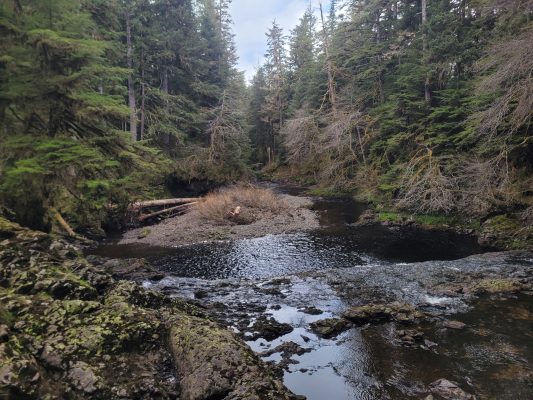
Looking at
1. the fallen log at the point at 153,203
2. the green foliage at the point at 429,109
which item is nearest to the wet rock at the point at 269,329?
the green foliage at the point at 429,109

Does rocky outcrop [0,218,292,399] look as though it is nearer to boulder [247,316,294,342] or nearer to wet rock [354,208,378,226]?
boulder [247,316,294,342]

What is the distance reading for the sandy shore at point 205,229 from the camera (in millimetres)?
16564

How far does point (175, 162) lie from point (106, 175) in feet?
50.2

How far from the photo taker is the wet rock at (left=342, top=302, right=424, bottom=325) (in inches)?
296

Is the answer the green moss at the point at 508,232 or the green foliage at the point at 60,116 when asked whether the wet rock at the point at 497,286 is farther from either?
the green foliage at the point at 60,116

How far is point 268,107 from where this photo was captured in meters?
44.2

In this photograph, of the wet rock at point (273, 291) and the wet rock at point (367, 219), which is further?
the wet rock at point (367, 219)

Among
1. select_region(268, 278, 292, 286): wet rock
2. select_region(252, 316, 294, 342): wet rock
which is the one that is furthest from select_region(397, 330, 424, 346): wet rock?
select_region(268, 278, 292, 286): wet rock

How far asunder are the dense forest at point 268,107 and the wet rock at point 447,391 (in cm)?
950

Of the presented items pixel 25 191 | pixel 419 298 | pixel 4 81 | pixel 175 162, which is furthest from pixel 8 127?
pixel 175 162

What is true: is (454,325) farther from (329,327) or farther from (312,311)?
(312,311)

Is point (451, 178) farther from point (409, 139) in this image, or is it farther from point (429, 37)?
point (429, 37)

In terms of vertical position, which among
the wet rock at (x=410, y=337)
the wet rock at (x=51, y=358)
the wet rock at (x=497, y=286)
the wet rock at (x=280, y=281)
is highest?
the wet rock at (x=51, y=358)

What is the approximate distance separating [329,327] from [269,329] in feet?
4.16
